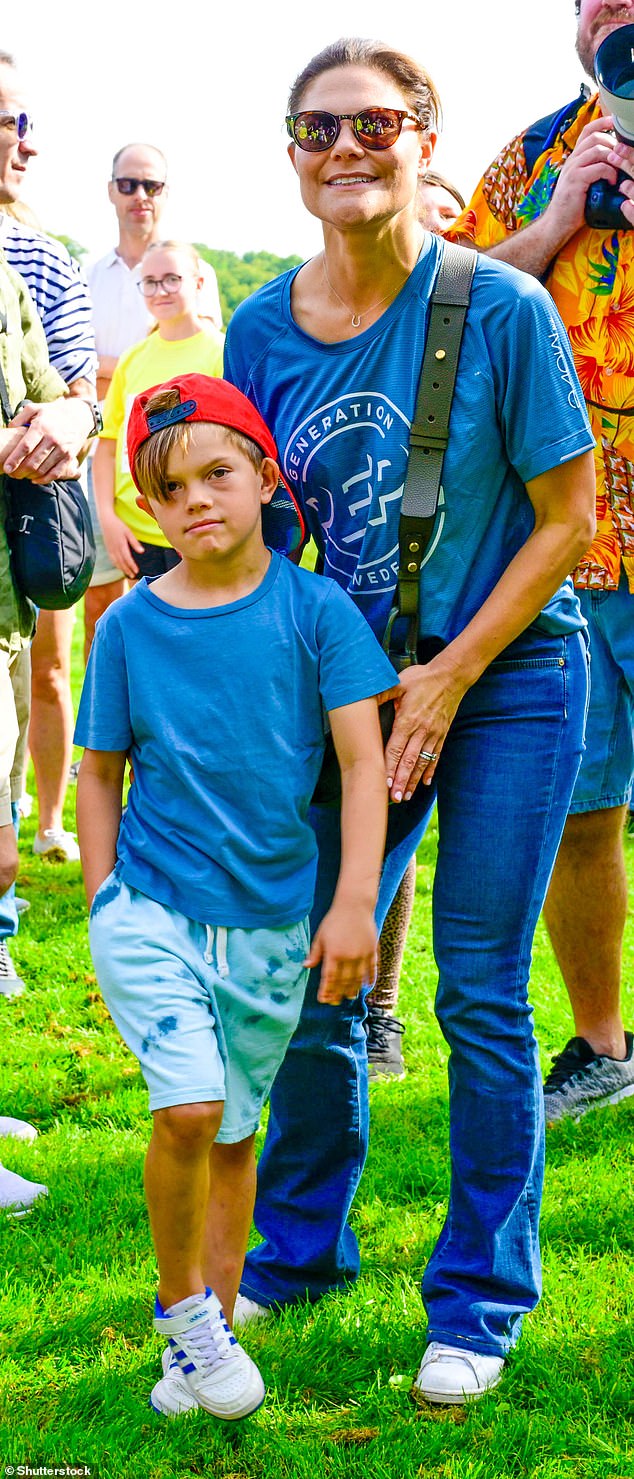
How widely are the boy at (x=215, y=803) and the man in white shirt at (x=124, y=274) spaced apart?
4.80 m

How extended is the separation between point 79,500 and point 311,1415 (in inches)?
84.4

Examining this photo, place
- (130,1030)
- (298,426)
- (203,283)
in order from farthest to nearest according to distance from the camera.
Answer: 1. (203,283)
2. (298,426)
3. (130,1030)

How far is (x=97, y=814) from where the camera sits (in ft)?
8.80

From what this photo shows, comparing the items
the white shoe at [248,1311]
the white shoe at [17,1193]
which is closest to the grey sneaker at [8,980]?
the white shoe at [17,1193]

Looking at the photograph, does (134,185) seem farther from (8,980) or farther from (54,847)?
(8,980)

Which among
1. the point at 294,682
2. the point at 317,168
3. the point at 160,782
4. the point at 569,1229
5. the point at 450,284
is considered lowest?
the point at 569,1229

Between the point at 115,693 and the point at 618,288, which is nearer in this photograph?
the point at 115,693

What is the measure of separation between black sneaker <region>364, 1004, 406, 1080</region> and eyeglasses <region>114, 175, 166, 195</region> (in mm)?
4607

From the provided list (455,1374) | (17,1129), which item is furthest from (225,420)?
(17,1129)

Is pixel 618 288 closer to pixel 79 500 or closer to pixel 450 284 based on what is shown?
pixel 450 284

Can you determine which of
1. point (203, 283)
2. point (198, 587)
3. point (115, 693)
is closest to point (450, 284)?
point (198, 587)

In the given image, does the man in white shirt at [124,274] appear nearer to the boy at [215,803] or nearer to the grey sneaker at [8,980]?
the grey sneaker at [8,980]

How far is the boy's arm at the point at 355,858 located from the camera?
2564 millimetres

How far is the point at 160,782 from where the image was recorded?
2.64 meters
